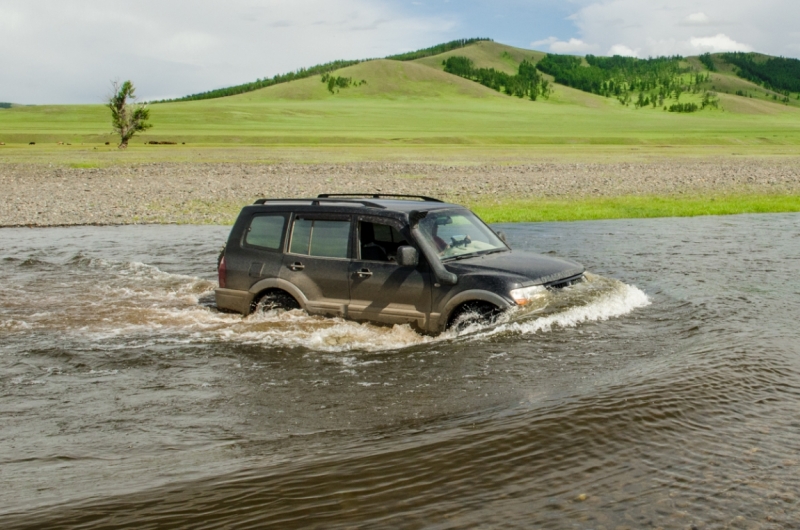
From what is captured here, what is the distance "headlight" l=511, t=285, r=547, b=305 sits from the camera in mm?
8656

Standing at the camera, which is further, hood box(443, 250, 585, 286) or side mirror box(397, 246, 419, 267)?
side mirror box(397, 246, 419, 267)

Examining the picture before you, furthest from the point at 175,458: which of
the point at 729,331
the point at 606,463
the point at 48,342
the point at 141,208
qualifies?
the point at 141,208

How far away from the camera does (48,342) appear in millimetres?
9812

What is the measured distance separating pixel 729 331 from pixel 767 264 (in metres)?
6.07

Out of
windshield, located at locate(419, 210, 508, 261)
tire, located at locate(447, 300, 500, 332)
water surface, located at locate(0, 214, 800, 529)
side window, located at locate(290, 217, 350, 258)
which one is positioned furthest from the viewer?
side window, located at locate(290, 217, 350, 258)

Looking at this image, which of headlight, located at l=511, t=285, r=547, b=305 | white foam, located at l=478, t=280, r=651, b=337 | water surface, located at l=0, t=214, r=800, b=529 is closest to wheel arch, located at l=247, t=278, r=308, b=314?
water surface, located at l=0, t=214, r=800, b=529

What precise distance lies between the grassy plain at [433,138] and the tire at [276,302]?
1331cm

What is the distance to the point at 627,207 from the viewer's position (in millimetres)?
25047

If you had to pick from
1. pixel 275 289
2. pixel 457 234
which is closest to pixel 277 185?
pixel 275 289

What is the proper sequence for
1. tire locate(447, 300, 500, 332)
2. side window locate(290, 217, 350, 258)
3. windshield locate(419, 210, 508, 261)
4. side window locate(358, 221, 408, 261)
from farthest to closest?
1. side window locate(290, 217, 350, 258)
2. side window locate(358, 221, 408, 261)
3. windshield locate(419, 210, 508, 261)
4. tire locate(447, 300, 500, 332)

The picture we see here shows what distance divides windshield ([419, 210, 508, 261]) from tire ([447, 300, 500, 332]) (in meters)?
0.70

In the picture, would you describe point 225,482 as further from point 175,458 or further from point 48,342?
point 48,342

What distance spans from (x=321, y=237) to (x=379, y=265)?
0.99 metres

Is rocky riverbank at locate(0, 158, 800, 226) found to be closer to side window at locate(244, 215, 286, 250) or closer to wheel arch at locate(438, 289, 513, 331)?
side window at locate(244, 215, 286, 250)
